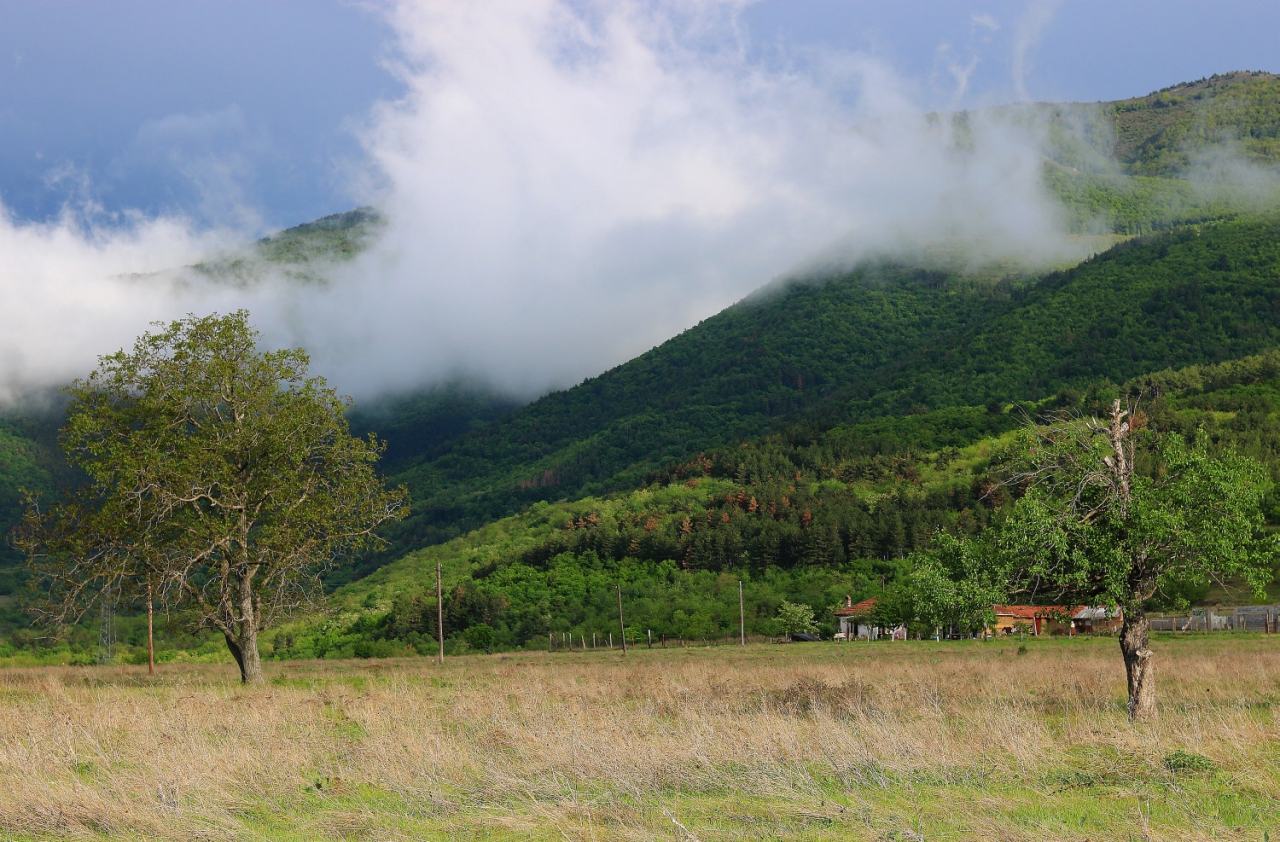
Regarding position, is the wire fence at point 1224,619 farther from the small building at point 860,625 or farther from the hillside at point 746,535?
the small building at point 860,625

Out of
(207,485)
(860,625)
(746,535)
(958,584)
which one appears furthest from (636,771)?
(746,535)

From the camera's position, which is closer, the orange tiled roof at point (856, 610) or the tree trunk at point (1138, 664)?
the tree trunk at point (1138, 664)

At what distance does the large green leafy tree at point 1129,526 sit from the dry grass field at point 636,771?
2.30 m

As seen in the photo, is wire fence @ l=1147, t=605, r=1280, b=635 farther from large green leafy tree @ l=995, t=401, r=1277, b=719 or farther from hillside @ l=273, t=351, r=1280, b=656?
large green leafy tree @ l=995, t=401, r=1277, b=719

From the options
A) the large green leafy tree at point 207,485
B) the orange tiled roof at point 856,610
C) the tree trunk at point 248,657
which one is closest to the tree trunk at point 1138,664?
the large green leafy tree at point 207,485

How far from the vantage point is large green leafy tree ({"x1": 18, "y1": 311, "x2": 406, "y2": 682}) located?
93.7ft

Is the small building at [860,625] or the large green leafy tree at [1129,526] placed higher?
the large green leafy tree at [1129,526]

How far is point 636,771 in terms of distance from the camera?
1215cm

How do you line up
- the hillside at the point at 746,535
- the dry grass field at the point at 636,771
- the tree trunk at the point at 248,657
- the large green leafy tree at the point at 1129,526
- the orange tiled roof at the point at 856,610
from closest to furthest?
the dry grass field at the point at 636,771, the large green leafy tree at the point at 1129,526, the tree trunk at the point at 248,657, the orange tiled roof at the point at 856,610, the hillside at the point at 746,535

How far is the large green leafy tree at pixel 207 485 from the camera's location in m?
28.5

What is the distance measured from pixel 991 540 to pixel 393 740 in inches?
468

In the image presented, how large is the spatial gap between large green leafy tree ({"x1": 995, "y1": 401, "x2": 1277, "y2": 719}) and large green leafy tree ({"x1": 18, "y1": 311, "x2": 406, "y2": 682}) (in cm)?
2047

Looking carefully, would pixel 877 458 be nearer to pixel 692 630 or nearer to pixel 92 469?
pixel 692 630

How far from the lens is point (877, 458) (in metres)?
140
